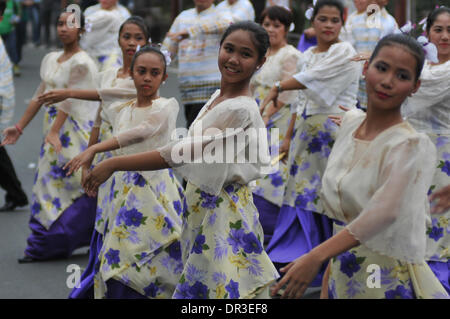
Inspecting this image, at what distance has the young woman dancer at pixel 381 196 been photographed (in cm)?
286

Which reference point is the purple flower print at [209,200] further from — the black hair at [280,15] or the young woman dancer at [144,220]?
the black hair at [280,15]

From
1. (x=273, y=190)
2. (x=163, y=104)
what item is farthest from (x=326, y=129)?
(x=163, y=104)

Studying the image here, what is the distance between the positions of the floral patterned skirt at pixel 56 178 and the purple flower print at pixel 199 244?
2.89 m

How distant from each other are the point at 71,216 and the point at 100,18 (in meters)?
2.29

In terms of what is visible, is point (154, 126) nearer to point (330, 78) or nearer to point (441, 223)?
point (330, 78)

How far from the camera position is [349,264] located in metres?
3.16

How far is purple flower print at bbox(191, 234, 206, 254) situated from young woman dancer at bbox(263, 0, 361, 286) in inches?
80.9

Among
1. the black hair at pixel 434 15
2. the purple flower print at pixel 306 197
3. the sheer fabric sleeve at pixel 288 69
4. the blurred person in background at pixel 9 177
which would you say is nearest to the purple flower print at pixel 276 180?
the sheer fabric sleeve at pixel 288 69

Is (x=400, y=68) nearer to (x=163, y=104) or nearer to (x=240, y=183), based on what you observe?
(x=240, y=183)

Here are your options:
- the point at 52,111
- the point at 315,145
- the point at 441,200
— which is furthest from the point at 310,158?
the point at 441,200

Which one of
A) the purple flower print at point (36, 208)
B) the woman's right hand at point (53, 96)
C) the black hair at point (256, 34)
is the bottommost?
the purple flower print at point (36, 208)

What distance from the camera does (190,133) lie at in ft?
12.0

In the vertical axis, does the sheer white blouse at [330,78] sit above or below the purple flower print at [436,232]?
above

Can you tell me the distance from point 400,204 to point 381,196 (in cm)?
7
